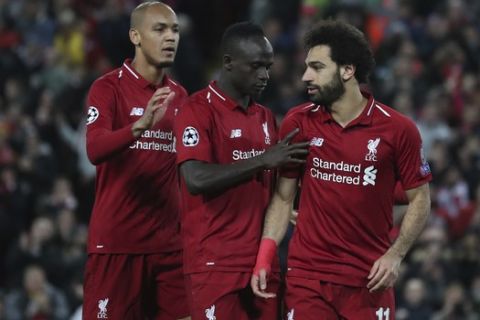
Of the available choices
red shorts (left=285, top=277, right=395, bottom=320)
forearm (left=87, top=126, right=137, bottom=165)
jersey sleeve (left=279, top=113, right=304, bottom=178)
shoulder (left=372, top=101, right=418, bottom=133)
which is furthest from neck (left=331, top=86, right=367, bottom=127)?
forearm (left=87, top=126, right=137, bottom=165)

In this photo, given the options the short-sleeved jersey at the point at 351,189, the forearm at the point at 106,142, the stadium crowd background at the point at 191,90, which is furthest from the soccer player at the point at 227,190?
the stadium crowd background at the point at 191,90

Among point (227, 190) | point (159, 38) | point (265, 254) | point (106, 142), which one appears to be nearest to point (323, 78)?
point (227, 190)

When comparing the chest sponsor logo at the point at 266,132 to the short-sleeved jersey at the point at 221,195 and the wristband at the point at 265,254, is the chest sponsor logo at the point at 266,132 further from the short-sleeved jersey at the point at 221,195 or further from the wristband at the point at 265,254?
the wristband at the point at 265,254

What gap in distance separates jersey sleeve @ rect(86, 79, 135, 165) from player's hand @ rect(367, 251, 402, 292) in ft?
5.77

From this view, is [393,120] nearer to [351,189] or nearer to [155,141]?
[351,189]

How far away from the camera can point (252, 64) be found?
8.16m

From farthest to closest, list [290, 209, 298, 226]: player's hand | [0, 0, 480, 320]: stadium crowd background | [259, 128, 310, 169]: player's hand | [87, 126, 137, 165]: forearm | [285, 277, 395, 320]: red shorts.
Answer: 1. [0, 0, 480, 320]: stadium crowd background
2. [290, 209, 298, 226]: player's hand
3. [87, 126, 137, 165]: forearm
4. [285, 277, 395, 320]: red shorts
5. [259, 128, 310, 169]: player's hand

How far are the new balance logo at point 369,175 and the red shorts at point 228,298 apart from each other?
2.77ft

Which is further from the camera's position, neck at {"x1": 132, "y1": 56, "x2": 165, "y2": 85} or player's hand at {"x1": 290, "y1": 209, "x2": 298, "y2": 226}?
neck at {"x1": 132, "y1": 56, "x2": 165, "y2": 85}

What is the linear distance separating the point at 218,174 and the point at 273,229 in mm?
537

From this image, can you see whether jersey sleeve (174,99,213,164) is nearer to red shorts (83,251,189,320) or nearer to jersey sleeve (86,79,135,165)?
jersey sleeve (86,79,135,165)

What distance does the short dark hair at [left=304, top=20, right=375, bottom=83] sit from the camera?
321 inches

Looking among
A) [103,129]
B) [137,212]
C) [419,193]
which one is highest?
[103,129]

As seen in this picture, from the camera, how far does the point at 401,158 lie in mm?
8117
